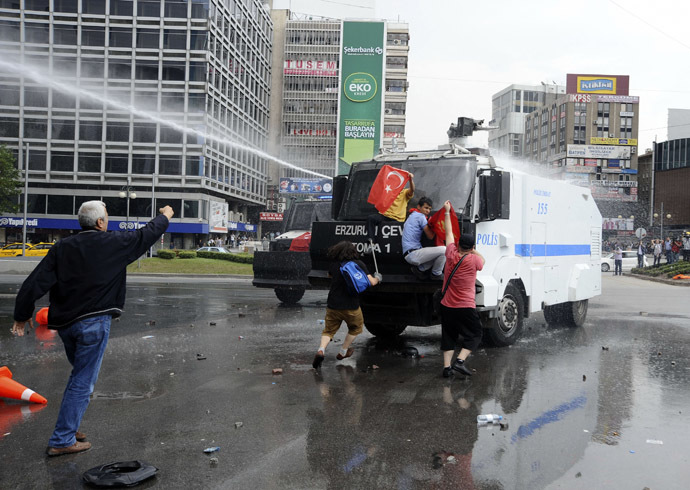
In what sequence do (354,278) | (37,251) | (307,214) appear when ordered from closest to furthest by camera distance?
(354,278), (307,214), (37,251)

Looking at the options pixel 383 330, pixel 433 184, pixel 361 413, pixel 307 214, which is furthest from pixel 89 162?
pixel 361 413

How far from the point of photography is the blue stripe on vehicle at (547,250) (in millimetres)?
9602

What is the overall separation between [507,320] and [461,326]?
2.30m

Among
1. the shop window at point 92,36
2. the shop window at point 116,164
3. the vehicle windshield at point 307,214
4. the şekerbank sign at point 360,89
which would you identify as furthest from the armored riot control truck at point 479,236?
the şekerbank sign at point 360,89

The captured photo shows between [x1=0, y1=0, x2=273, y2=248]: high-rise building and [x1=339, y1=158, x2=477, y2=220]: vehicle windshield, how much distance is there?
53785mm

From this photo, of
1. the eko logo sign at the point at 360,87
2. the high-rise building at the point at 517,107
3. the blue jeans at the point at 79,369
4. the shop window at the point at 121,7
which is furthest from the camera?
the high-rise building at the point at 517,107

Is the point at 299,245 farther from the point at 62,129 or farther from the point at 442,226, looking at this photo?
the point at 62,129

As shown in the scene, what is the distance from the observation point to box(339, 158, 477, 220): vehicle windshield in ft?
28.1

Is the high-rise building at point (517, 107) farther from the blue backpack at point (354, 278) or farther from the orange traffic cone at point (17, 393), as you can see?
the orange traffic cone at point (17, 393)

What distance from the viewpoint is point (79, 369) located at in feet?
15.4

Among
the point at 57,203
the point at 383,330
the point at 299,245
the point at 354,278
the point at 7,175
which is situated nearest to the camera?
the point at 354,278

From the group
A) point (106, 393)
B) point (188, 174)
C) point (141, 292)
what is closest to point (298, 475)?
point (106, 393)

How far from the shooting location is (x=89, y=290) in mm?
4660

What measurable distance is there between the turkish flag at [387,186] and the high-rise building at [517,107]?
488ft
